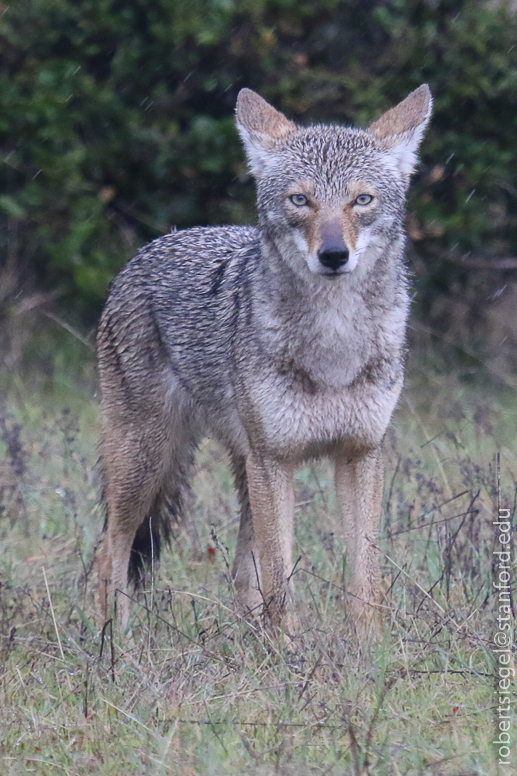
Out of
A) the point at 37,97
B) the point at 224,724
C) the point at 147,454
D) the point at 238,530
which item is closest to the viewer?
the point at 224,724

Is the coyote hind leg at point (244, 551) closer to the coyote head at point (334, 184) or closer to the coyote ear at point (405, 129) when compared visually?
the coyote head at point (334, 184)

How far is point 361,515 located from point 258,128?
1676 mm

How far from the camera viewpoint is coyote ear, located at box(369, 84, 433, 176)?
14.0ft

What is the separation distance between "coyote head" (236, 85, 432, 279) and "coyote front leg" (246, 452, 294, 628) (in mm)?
795

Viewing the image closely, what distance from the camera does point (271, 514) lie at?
4.17m

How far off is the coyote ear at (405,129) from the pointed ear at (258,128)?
40cm

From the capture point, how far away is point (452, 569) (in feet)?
14.5

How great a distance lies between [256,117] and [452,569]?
2.09 metres

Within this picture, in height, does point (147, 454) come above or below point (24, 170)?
below

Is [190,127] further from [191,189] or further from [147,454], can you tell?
[147,454]

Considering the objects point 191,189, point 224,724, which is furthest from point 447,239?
point 224,724

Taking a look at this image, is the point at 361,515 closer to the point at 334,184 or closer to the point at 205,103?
the point at 334,184

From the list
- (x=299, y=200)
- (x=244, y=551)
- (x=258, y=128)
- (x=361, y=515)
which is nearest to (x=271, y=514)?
(x=361, y=515)

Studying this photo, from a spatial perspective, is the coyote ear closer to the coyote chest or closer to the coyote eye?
the coyote eye
